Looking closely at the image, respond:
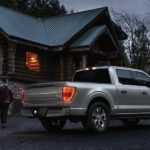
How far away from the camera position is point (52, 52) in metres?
30.1

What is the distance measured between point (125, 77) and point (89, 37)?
14.3 metres

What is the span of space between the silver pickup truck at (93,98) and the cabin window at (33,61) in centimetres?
1305

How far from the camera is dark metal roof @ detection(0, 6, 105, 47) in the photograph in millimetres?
28078

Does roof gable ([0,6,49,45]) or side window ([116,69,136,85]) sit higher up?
roof gable ([0,6,49,45])

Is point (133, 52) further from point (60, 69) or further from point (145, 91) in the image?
point (145, 91)

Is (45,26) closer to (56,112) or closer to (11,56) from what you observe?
(11,56)

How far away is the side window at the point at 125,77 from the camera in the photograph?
15195mm

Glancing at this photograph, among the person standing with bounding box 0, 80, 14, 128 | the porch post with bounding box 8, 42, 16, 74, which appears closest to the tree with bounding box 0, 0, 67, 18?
the porch post with bounding box 8, 42, 16, 74

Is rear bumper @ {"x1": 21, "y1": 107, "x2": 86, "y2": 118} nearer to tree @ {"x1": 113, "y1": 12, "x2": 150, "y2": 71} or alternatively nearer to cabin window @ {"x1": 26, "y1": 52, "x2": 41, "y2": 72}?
cabin window @ {"x1": 26, "y1": 52, "x2": 41, "y2": 72}

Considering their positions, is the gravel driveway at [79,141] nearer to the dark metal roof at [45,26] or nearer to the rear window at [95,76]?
the rear window at [95,76]

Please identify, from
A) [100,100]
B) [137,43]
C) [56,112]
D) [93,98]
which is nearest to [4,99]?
[56,112]

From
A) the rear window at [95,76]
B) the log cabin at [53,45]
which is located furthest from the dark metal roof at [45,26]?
the rear window at [95,76]

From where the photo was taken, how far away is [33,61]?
29.7m

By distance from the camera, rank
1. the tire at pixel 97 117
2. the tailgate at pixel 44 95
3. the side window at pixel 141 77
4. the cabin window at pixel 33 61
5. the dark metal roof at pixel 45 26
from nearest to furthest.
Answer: the tailgate at pixel 44 95 → the tire at pixel 97 117 → the side window at pixel 141 77 → the dark metal roof at pixel 45 26 → the cabin window at pixel 33 61
